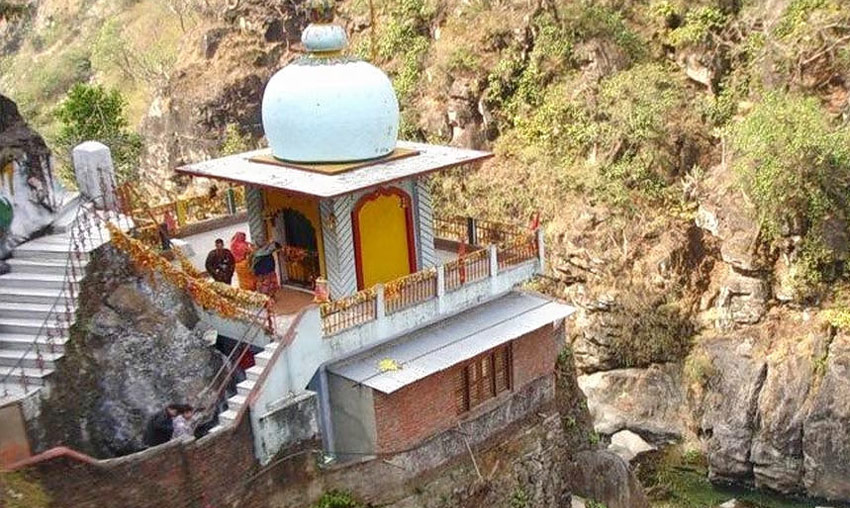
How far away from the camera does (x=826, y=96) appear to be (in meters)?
29.1

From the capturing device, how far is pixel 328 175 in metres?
15.0

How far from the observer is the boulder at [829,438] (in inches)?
920

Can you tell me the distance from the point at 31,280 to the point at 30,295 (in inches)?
13.0

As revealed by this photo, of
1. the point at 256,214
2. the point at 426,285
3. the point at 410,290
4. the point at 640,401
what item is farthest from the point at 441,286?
the point at 640,401

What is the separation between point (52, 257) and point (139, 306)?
1.81 meters

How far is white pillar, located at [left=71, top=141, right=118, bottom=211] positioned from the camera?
15.7 m

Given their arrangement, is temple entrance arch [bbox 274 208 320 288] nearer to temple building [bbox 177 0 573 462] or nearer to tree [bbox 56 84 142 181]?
temple building [bbox 177 0 573 462]

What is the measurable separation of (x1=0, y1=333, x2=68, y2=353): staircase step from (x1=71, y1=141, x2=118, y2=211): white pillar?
301 cm

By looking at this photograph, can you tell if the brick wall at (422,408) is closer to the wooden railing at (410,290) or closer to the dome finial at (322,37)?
the wooden railing at (410,290)

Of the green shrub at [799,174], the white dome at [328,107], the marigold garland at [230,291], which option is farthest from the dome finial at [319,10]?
the green shrub at [799,174]

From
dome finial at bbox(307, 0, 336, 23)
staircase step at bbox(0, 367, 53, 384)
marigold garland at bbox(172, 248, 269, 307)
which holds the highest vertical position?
dome finial at bbox(307, 0, 336, 23)

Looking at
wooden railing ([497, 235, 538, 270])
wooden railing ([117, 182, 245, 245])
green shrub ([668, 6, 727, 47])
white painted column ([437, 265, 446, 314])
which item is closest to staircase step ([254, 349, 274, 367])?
white painted column ([437, 265, 446, 314])

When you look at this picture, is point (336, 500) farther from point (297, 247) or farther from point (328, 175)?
point (328, 175)

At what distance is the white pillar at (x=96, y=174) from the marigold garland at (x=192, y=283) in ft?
5.09
